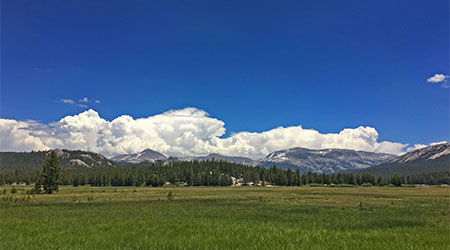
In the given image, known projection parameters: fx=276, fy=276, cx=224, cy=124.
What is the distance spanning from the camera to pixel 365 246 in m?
13.3

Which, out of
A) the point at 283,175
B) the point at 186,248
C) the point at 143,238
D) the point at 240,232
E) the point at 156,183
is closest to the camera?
the point at 186,248

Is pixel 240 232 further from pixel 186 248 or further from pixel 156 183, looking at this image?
pixel 156 183

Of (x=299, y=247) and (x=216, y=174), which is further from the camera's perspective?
(x=216, y=174)

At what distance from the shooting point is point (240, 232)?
17703 millimetres

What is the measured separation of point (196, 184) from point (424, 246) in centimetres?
17720

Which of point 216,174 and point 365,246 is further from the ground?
point 365,246

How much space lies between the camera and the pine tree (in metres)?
82.4

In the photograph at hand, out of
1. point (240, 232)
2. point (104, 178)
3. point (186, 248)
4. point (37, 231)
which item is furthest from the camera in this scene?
point (104, 178)

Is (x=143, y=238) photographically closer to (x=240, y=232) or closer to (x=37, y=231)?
(x=240, y=232)

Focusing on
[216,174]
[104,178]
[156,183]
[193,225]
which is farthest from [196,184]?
[193,225]

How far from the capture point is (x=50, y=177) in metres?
83.7

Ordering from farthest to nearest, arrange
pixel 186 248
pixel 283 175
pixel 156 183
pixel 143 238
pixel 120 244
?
pixel 283 175 → pixel 156 183 → pixel 143 238 → pixel 120 244 → pixel 186 248

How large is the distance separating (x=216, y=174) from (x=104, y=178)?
72.4m

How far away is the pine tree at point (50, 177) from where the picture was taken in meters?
82.4
